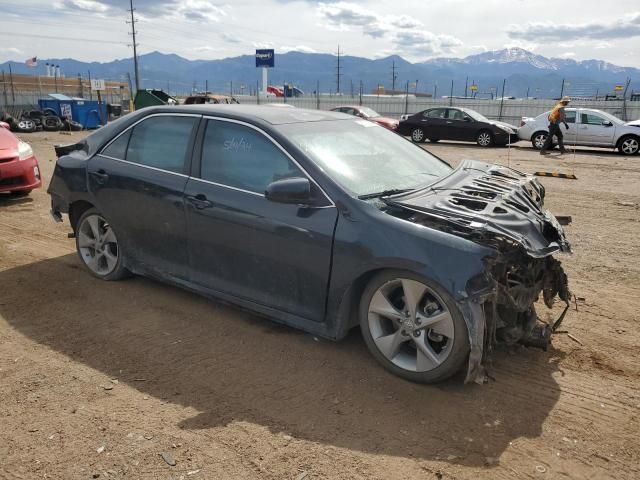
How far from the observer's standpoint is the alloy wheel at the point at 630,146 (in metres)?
17.5

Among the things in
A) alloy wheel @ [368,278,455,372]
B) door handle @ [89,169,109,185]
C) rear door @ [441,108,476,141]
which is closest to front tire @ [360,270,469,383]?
alloy wheel @ [368,278,455,372]

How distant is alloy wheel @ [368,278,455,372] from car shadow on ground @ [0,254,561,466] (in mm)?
174

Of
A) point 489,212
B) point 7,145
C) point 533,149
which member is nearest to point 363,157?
point 489,212

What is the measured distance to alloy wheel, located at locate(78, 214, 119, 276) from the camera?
4969 mm

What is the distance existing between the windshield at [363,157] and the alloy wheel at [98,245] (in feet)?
7.02

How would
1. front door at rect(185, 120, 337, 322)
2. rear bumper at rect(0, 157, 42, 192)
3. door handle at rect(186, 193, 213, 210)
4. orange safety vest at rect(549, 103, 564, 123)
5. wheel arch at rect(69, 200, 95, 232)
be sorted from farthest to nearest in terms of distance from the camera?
orange safety vest at rect(549, 103, 564, 123), rear bumper at rect(0, 157, 42, 192), wheel arch at rect(69, 200, 95, 232), door handle at rect(186, 193, 213, 210), front door at rect(185, 120, 337, 322)

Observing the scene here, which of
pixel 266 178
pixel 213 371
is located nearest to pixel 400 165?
A: pixel 266 178

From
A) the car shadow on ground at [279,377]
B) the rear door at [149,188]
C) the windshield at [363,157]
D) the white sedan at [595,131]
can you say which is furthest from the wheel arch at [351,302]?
the white sedan at [595,131]

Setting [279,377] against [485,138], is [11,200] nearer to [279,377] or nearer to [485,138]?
[279,377]

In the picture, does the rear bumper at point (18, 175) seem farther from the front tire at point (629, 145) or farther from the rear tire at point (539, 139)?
the front tire at point (629, 145)

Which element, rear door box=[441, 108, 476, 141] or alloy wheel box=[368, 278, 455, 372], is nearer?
alloy wheel box=[368, 278, 455, 372]

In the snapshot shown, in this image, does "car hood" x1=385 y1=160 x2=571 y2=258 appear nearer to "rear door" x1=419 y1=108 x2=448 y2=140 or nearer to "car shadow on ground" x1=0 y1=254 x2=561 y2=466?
"car shadow on ground" x1=0 y1=254 x2=561 y2=466

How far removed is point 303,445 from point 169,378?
1106mm

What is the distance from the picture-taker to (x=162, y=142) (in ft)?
14.8
